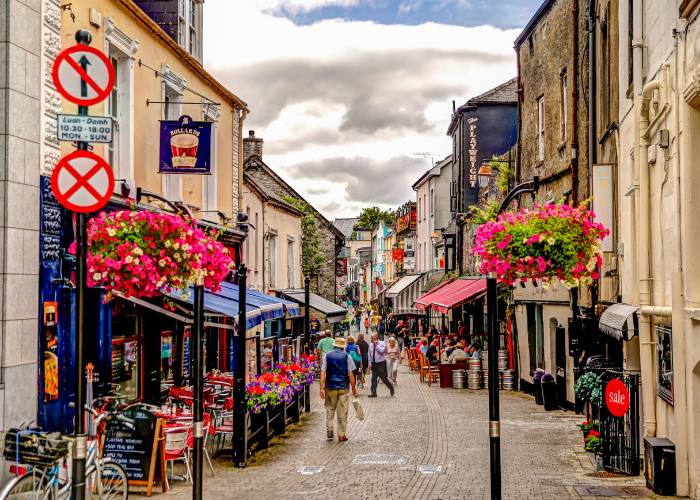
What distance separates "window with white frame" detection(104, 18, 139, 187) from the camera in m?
13.8

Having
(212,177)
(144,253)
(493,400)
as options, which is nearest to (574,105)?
(212,177)

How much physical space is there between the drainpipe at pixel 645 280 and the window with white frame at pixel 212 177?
9.96 m

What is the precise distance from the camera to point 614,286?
48.1 feet

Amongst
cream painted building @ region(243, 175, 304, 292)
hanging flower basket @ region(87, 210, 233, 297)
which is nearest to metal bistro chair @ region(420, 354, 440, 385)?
cream painted building @ region(243, 175, 304, 292)

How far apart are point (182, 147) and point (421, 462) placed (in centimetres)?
633

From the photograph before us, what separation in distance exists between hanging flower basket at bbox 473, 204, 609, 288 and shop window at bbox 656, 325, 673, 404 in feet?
6.42

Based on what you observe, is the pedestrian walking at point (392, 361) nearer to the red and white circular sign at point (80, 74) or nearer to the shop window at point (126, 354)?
the shop window at point (126, 354)

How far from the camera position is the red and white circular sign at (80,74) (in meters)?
6.88

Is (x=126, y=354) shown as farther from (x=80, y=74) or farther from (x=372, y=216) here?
(x=372, y=216)

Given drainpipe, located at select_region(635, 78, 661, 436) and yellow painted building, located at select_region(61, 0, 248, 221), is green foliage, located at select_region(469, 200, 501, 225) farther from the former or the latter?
drainpipe, located at select_region(635, 78, 661, 436)

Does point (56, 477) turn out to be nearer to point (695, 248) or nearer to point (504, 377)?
point (695, 248)

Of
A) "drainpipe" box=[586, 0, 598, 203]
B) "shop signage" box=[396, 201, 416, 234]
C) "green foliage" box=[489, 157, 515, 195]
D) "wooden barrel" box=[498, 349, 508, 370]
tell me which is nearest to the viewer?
"drainpipe" box=[586, 0, 598, 203]

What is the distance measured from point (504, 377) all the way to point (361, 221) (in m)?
94.2

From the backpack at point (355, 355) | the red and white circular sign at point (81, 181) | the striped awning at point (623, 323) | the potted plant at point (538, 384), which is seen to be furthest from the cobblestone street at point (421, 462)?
the red and white circular sign at point (81, 181)
